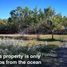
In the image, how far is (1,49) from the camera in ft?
19.4

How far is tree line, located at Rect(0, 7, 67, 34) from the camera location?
12.1 metres

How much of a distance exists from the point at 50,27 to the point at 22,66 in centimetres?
1179

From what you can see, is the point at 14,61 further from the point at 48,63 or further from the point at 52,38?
the point at 52,38

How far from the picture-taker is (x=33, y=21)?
49.1 feet

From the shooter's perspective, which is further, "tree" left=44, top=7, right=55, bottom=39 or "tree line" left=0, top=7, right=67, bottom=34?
"tree" left=44, top=7, right=55, bottom=39

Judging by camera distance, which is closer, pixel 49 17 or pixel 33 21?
pixel 33 21

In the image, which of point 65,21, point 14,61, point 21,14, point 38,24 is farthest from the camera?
point 65,21

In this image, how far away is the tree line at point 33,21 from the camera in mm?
12062

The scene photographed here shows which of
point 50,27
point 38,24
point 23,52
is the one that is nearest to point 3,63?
point 23,52

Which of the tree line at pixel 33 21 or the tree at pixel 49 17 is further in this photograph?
the tree at pixel 49 17

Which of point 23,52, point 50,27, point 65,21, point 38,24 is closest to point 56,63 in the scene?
point 23,52

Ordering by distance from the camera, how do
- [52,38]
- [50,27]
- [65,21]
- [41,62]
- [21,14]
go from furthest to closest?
[65,21]
[50,27]
[21,14]
[52,38]
[41,62]

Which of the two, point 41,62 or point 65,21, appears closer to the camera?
point 41,62

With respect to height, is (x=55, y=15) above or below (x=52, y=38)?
above
